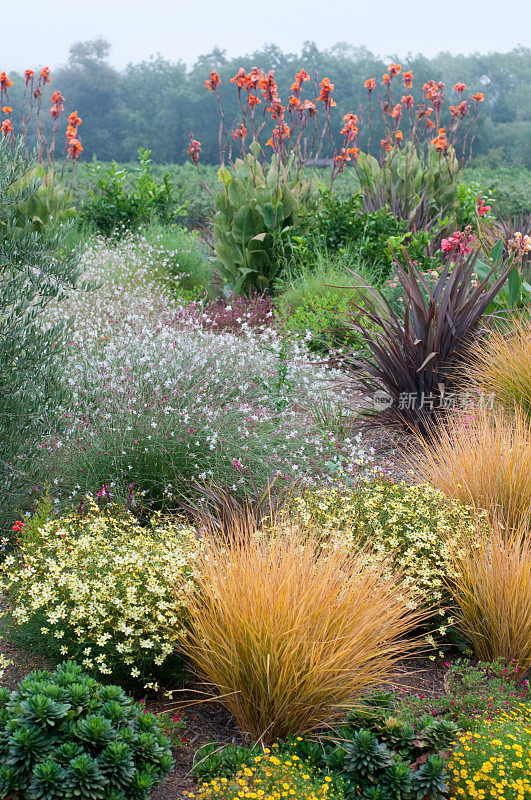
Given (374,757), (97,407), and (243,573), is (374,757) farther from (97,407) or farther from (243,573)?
(97,407)

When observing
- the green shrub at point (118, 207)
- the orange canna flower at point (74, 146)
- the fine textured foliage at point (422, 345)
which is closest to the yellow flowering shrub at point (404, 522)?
the fine textured foliage at point (422, 345)

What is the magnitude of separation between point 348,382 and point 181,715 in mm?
3687

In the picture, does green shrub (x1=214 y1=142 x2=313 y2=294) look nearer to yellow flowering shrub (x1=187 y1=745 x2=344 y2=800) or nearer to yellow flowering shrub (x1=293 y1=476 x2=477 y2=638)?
yellow flowering shrub (x1=293 y1=476 x2=477 y2=638)

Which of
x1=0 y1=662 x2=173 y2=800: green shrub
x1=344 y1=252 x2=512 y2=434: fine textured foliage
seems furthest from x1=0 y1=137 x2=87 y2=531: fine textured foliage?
x1=344 y1=252 x2=512 y2=434: fine textured foliage

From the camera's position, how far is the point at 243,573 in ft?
8.72

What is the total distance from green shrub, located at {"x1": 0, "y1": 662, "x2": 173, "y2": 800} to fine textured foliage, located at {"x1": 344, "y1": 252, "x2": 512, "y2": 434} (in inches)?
140

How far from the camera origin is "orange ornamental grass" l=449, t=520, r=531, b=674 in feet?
9.75

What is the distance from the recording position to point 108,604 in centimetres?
267

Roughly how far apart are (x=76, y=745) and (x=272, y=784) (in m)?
0.58

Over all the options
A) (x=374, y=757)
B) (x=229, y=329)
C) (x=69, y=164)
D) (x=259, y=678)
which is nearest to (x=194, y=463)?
(x=259, y=678)

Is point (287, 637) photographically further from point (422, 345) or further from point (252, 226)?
point (252, 226)

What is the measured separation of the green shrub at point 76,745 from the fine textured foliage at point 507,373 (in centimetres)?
358

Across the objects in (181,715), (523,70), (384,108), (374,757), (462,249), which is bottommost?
(181,715)

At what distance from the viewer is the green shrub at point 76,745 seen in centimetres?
196
